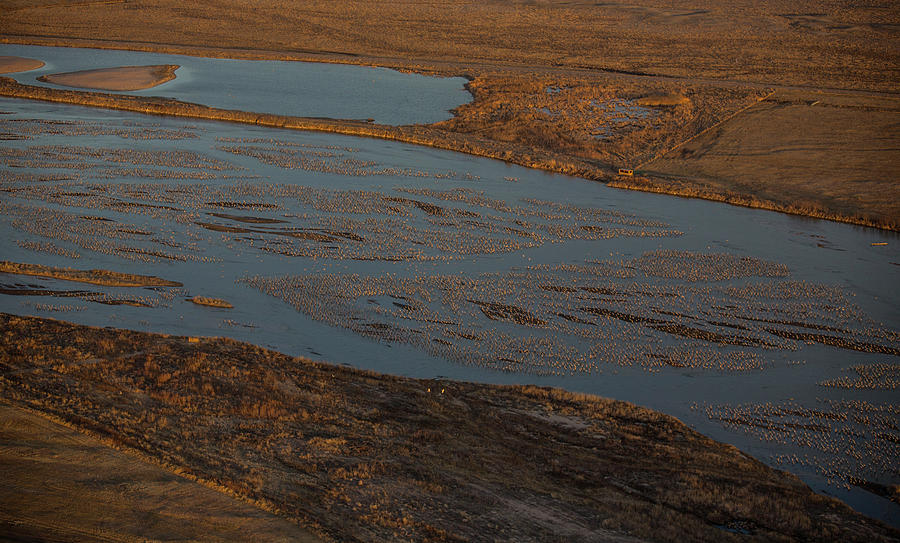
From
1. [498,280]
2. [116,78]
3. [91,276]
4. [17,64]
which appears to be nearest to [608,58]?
[116,78]

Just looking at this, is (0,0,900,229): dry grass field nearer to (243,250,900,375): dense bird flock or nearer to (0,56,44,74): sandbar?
(0,56,44,74): sandbar

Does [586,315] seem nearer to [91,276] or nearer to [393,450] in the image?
[393,450]

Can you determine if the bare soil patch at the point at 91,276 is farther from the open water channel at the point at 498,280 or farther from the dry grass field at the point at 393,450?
the dry grass field at the point at 393,450

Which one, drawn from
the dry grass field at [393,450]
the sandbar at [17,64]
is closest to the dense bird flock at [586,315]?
the dry grass field at [393,450]

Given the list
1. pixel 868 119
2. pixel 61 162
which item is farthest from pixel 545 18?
pixel 61 162

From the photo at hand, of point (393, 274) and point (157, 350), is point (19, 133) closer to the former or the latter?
point (393, 274)

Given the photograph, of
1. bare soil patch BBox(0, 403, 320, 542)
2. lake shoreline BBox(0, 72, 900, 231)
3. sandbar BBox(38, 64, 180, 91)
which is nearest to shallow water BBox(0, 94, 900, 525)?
lake shoreline BBox(0, 72, 900, 231)
